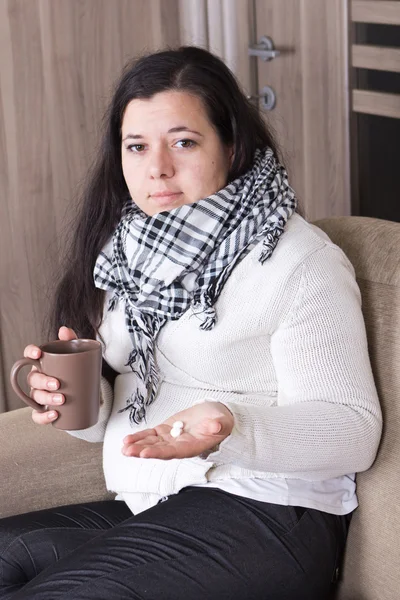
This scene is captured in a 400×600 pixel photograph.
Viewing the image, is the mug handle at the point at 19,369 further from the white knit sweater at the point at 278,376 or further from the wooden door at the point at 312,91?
the wooden door at the point at 312,91

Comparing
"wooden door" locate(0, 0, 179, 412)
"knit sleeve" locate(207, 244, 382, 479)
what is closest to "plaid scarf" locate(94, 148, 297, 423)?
"knit sleeve" locate(207, 244, 382, 479)

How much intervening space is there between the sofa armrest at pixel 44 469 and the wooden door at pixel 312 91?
1.09 m

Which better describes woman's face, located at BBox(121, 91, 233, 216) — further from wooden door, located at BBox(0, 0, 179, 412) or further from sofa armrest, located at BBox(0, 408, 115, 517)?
wooden door, located at BBox(0, 0, 179, 412)

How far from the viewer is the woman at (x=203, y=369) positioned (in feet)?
3.98

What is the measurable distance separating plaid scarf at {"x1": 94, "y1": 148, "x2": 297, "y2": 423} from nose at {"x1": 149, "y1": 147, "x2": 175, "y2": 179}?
0.19 ft

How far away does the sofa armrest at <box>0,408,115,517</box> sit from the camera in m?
1.54

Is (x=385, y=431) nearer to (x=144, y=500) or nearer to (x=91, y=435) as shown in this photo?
(x=144, y=500)

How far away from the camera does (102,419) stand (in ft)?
5.04

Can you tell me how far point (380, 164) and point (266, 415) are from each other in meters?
1.30

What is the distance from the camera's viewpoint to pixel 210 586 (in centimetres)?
120

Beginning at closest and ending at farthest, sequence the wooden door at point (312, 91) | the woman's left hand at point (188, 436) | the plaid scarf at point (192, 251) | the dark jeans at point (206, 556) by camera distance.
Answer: the woman's left hand at point (188, 436) < the dark jeans at point (206, 556) < the plaid scarf at point (192, 251) < the wooden door at point (312, 91)

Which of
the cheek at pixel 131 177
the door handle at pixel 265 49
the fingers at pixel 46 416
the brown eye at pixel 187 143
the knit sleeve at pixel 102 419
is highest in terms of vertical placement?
the door handle at pixel 265 49

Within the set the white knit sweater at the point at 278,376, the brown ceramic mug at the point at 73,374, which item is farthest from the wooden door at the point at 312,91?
the brown ceramic mug at the point at 73,374

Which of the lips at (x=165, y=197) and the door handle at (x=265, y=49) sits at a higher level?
the door handle at (x=265, y=49)
